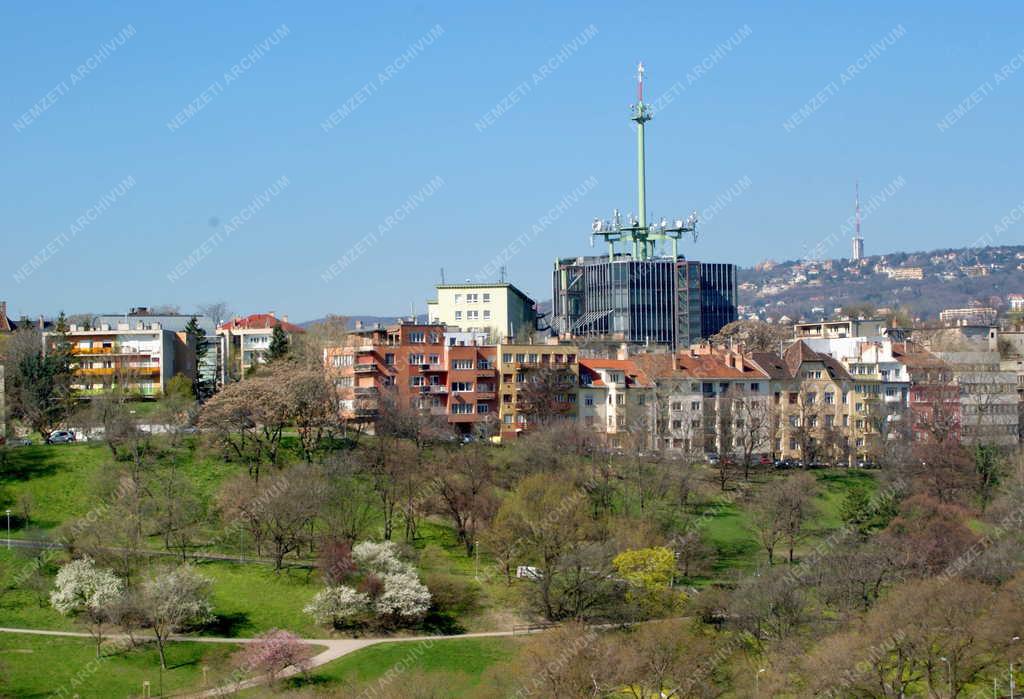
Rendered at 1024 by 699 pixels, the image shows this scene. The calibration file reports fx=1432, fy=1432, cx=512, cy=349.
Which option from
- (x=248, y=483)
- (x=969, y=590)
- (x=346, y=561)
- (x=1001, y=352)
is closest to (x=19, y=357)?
(x=248, y=483)

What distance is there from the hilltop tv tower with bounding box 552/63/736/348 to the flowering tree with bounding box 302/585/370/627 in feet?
300

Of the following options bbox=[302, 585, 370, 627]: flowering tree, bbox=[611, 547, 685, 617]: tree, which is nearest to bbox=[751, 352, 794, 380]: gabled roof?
bbox=[611, 547, 685, 617]: tree

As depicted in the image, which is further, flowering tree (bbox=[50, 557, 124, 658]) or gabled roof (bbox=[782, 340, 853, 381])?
gabled roof (bbox=[782, 340, 853, 381])

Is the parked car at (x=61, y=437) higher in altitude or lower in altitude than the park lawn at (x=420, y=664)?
higher

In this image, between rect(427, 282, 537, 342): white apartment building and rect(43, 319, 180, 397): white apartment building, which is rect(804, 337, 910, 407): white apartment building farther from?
rect(43, 319, 180, 397): white apartment building

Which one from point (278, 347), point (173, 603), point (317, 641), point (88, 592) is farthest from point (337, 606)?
point (278, 347)

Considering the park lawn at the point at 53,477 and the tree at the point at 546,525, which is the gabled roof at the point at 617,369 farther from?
the park lawn at the point at 53,477

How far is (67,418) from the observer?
87875mm

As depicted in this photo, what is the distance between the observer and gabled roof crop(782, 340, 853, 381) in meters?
103

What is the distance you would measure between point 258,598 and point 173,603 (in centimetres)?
599

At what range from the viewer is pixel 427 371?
96312 millimetres

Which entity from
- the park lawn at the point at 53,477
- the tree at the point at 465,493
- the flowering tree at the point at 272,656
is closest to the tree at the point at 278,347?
the park lawn at the point at 53,477

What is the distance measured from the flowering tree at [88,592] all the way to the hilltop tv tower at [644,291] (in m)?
93.9

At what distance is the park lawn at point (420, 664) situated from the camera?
5488 centimetres
